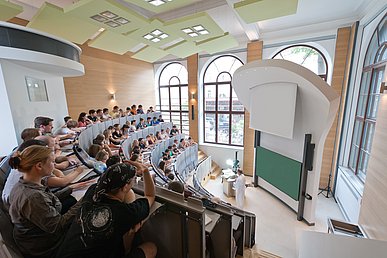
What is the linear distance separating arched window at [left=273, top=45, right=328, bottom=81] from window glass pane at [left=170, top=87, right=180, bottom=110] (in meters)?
5.24

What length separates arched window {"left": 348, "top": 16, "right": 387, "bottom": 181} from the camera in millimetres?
4613

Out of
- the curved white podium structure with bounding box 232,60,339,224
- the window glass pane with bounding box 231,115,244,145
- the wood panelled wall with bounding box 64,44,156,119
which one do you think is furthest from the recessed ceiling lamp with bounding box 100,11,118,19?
the window glass pane with bounding box 231,115,244,145

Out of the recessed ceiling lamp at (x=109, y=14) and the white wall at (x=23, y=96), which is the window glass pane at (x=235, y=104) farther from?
the white wall at (x=23, y=96)

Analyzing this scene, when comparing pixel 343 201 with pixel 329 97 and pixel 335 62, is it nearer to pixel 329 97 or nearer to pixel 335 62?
pixel 329 97

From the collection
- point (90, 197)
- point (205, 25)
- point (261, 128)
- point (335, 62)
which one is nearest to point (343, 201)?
point (261, 128)

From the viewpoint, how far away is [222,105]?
30.3ft

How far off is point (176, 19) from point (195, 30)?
0.61 meters

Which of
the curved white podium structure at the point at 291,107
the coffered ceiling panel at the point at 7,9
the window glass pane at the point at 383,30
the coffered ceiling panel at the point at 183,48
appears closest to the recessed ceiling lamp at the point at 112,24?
the coffered ceiling panel at the point at 7,9

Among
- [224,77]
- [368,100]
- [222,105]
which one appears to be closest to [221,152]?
[222,105]

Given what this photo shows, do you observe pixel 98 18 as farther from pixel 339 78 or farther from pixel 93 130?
pixel 339 78

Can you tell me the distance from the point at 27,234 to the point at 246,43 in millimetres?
8624

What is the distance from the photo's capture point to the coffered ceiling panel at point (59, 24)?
378 centimetres

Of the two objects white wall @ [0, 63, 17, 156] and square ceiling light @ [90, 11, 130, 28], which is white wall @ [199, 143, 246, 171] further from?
white wall @ [0, 63, 17, 156]

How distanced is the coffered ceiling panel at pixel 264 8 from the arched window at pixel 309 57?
3520 mm
